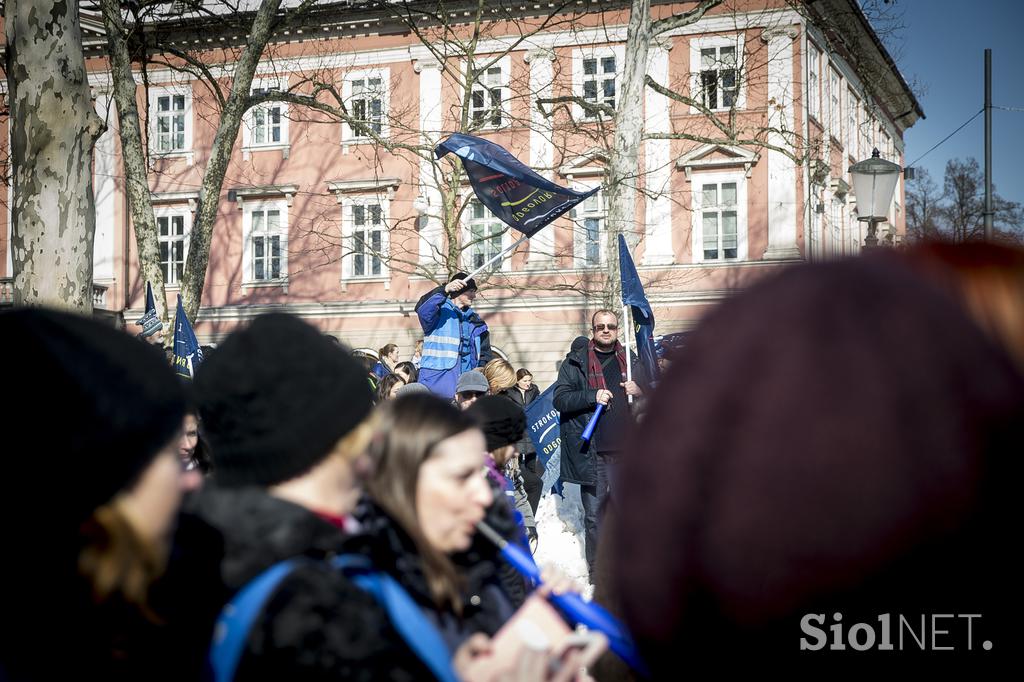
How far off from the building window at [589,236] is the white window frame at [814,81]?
6.24 meters

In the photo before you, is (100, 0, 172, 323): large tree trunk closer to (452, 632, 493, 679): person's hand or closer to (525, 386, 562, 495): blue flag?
(525, 386, 562, 495): blue flag

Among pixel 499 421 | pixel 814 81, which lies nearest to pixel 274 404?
pixel 499 421

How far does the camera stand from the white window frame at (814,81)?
27188 millimetres

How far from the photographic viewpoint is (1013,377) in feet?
2.88

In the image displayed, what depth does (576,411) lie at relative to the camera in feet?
26.6

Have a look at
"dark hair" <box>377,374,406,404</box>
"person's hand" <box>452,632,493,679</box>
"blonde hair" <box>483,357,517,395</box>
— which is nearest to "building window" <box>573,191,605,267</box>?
"dark hair" <box>377,374,406,404</box>

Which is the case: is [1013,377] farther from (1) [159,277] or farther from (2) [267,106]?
(2) [267,106]

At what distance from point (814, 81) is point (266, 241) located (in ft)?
52.9

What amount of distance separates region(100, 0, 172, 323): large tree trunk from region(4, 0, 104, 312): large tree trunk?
22.3 ft

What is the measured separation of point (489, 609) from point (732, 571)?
1468 millimetres

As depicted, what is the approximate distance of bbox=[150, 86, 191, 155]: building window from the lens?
99.7ft

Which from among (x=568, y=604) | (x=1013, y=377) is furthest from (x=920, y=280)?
(x=568, y=604)

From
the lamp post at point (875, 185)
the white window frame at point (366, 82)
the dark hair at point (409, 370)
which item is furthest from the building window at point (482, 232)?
the dark hair at point (409, 370)

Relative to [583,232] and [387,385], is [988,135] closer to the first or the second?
[387,385]
